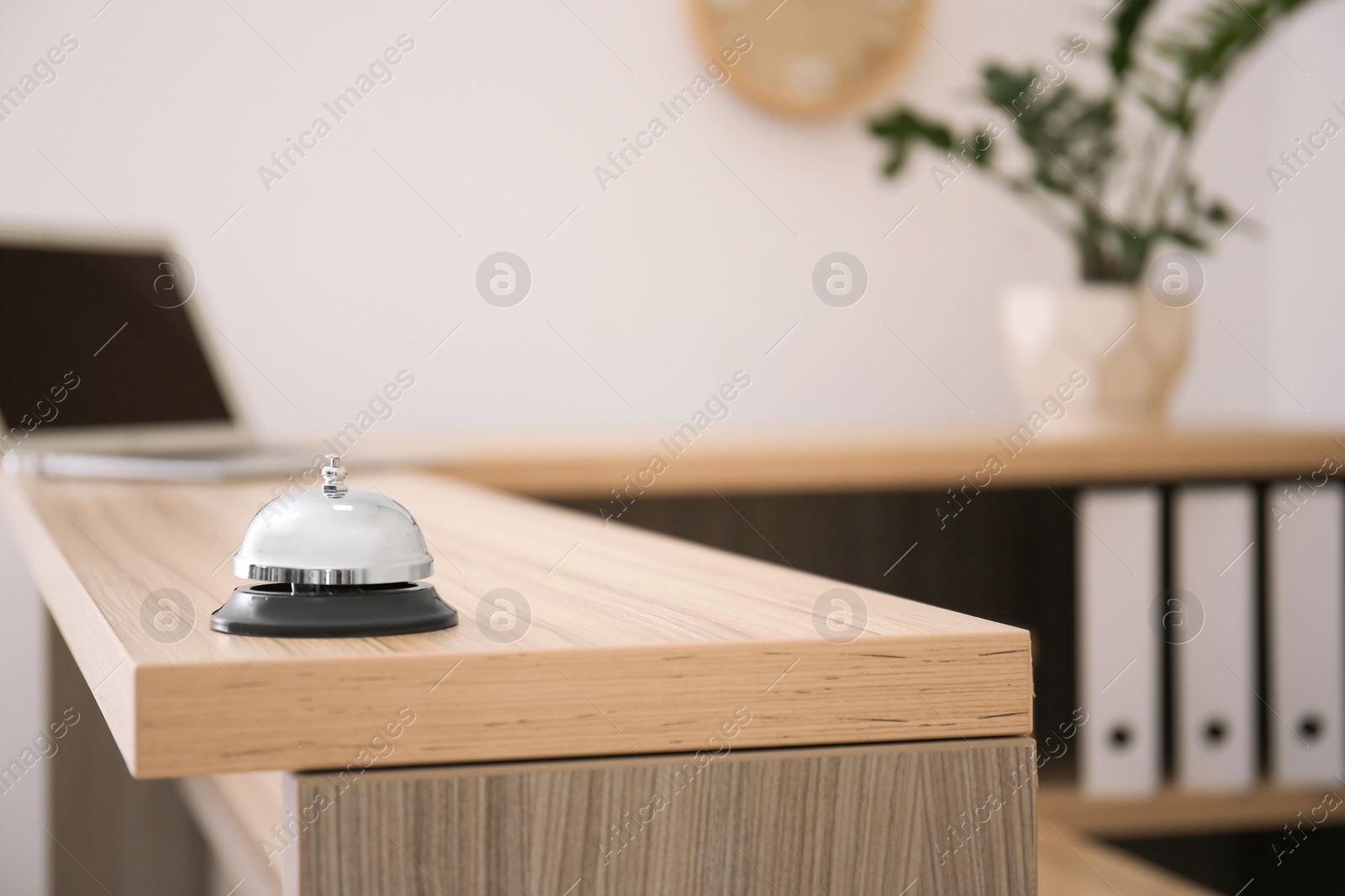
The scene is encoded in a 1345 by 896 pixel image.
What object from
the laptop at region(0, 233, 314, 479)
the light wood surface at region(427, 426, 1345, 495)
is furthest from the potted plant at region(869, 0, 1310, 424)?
the laptop at region(0, 233, 314, 479)

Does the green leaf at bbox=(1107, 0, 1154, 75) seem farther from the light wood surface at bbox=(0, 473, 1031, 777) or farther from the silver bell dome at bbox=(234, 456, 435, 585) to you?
the silver bell dome at bbox=(234, 456, 435, 585)

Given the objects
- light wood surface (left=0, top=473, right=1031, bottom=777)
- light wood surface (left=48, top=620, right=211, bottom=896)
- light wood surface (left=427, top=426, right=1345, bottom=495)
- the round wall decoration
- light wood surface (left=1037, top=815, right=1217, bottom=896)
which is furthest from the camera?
the round wall decoration

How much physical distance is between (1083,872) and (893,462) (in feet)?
1.75

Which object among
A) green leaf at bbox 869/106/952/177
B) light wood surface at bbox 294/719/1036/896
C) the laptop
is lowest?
light wood surface at bbox 294/719/1036/896

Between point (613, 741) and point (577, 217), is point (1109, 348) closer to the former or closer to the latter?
point (577, 217)

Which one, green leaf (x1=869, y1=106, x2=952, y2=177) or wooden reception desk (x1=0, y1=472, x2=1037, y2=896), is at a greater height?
green leaf (x1=869, y1=106, x2=952, y2=177)

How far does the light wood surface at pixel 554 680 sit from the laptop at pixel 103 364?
2.44 ft

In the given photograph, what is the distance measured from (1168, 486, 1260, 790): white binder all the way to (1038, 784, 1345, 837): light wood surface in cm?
2

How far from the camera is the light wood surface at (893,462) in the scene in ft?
5.14

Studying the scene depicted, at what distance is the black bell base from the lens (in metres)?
0.51

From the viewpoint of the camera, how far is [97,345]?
1.44 m

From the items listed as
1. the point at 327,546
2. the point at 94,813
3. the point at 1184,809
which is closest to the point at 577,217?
the point at 94,813

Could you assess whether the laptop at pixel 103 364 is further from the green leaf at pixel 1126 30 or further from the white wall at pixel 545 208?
the green leaf at pixel 1126 30

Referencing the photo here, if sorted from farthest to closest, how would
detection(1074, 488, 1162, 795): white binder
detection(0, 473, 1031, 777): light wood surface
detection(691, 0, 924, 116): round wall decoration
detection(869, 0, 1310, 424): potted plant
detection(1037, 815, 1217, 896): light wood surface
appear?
detection(691, 0, 924, 116): round wall decoration
detection(869, 0, 1310, 424): potted plant
detection(1074, 488, 1162, 795): white binder
detection(1037, 815, 1217, 896): light wood surface
detection(0, 473, 1031, 777): light wood surface
